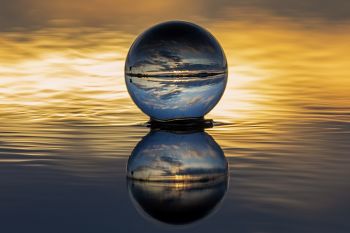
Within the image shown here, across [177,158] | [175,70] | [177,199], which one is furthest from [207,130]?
[177,199]

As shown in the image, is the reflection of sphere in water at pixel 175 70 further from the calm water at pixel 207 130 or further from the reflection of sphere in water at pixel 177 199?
the reflection of sphere in water at pixel 177 199

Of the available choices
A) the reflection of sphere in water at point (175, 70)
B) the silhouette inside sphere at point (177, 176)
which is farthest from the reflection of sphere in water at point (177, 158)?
the reflection of sphere in water at point (175, 70)

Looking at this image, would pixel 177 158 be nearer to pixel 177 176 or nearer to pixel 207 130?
pixel 177 176

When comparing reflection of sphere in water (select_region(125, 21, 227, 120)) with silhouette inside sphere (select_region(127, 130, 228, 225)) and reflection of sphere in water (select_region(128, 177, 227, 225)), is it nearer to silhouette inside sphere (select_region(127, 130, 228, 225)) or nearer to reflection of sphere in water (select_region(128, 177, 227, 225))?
silhouette inside sphere (select_region(127, 130, 228, 225))

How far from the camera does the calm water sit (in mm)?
6574

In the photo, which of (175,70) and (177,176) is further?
(175,70)

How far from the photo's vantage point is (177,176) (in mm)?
7773

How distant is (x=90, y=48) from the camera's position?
17.9m

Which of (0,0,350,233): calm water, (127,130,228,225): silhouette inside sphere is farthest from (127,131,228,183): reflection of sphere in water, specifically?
(0,0,350,233): calm water

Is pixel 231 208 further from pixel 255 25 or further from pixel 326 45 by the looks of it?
pixel 255 25

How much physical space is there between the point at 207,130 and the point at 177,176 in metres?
2.75

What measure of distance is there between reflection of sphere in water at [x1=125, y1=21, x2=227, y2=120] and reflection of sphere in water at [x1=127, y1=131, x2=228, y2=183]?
44 centimetres

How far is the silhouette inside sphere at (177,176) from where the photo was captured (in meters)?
6.65

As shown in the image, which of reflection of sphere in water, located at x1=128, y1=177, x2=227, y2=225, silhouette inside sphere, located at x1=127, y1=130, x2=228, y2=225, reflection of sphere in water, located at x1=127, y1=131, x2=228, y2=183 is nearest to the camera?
reflection of sphere in water, located at x1=128, y1=177, x2=227, y2=225
